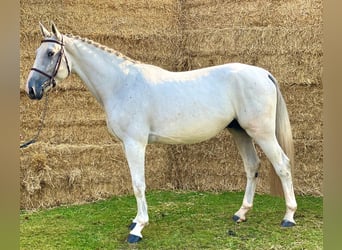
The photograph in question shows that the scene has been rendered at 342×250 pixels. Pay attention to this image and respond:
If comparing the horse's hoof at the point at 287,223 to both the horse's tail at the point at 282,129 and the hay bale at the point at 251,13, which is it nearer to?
the horse's tail at the point at 282,129

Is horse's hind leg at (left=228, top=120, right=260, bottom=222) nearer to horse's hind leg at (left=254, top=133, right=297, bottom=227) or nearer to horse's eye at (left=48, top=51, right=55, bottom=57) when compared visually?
horse's hind leg at (left=254, top=133, right=297, bottom=227)

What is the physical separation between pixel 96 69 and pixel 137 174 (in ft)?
2.60

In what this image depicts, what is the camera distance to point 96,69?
300cm

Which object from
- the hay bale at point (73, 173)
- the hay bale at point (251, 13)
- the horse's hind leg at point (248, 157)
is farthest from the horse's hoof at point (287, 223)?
the hay bale at point (251, 13)

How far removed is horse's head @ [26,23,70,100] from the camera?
9.10ft

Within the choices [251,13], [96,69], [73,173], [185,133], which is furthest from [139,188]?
[251,13]

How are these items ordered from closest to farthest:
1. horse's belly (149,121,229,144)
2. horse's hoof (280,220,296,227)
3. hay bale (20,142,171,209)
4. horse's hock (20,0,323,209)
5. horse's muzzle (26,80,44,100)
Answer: horse's muzzle (26,80,44,100) < horse's belly (149,121,229,144) < horse's hoof (280,220,296,227) < hay bale (20,142,171,209) < horse's hock (20,0,323,209)

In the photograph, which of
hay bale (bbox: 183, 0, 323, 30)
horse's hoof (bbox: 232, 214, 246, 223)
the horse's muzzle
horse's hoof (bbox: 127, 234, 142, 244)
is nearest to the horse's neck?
the horse's muzzle

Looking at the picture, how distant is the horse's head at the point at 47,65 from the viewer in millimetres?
2773

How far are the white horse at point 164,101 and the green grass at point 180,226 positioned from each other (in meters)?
0.19

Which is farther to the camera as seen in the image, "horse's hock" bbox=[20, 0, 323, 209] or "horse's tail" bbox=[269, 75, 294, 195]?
"horse's hock" bbox=[20, 0, 323, 209]

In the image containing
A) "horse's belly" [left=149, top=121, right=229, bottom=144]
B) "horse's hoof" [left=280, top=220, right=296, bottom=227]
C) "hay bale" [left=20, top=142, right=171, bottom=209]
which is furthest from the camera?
"hay bale" [left=20, top=142, right=171, bottom=209]
